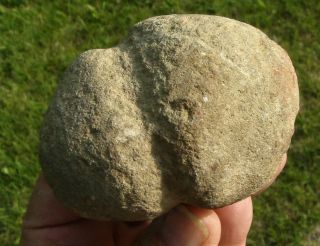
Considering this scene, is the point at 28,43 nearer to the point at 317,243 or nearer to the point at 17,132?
the point at 17,132

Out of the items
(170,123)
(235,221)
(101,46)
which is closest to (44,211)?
(235,221)

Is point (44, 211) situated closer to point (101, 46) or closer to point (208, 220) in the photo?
point (208, 220)

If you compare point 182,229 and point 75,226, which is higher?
point 182,229

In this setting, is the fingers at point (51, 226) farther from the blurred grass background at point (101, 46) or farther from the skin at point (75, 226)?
the blurred grass background at point (101, 46)

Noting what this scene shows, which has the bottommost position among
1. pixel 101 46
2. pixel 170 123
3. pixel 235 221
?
pixel 235 221

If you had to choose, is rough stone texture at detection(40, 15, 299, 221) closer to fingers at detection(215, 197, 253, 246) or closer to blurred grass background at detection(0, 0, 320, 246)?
fingers at detection(215, 197, 253, 246)

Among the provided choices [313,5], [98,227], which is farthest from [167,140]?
[313,5]

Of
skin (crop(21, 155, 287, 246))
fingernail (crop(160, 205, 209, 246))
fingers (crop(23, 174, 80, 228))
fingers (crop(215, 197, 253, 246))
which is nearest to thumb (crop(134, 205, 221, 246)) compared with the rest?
fingernail (crop(160, 205, 209, 246))
